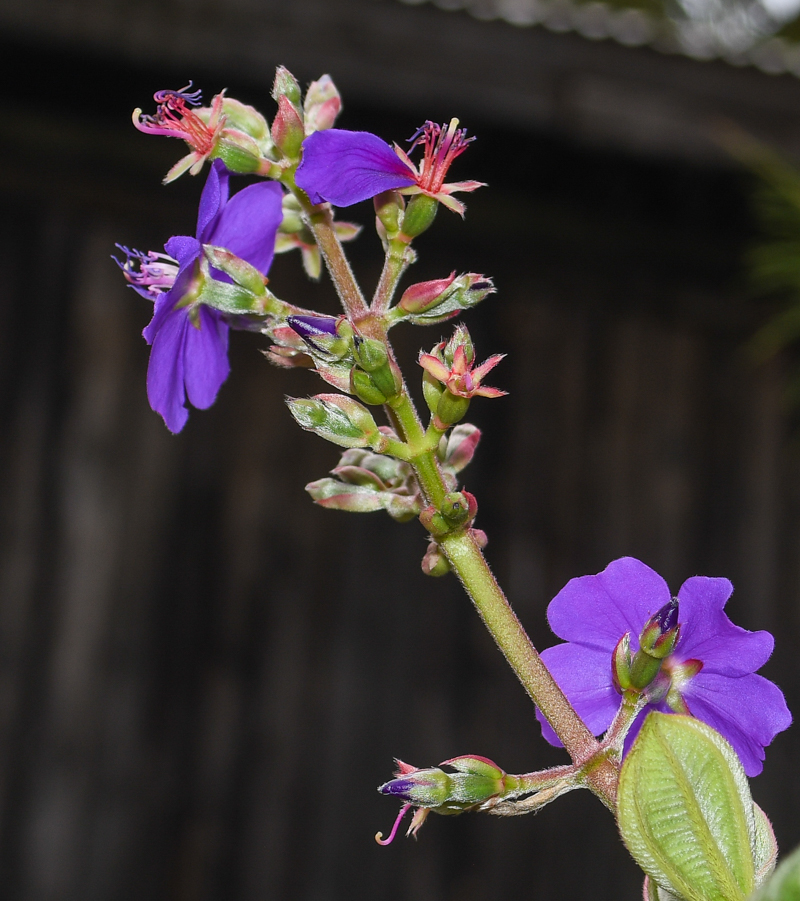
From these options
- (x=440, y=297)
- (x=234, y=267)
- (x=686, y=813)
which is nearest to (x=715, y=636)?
(x=686, y=813)

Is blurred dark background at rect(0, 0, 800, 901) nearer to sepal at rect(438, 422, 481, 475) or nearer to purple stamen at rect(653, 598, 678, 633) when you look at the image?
sepal at rect(438, 422, 481, 475)

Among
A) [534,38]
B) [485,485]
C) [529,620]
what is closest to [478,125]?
[534,38]

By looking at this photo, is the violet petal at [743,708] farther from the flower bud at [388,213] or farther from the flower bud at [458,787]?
the flower bud at [388,213]

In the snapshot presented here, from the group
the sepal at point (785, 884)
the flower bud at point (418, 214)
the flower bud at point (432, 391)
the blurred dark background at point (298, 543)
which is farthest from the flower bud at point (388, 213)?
the blurred dark background at point (298, 543)

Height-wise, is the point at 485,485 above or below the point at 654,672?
above

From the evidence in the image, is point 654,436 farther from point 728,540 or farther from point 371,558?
point 371,558

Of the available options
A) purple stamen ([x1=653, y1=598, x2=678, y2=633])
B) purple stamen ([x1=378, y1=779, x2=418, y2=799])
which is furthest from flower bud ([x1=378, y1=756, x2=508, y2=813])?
purple stamen ([x1=653, y1=598, x2=678, y2=633])

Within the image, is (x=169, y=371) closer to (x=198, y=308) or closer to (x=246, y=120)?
(x=198, y=308)
